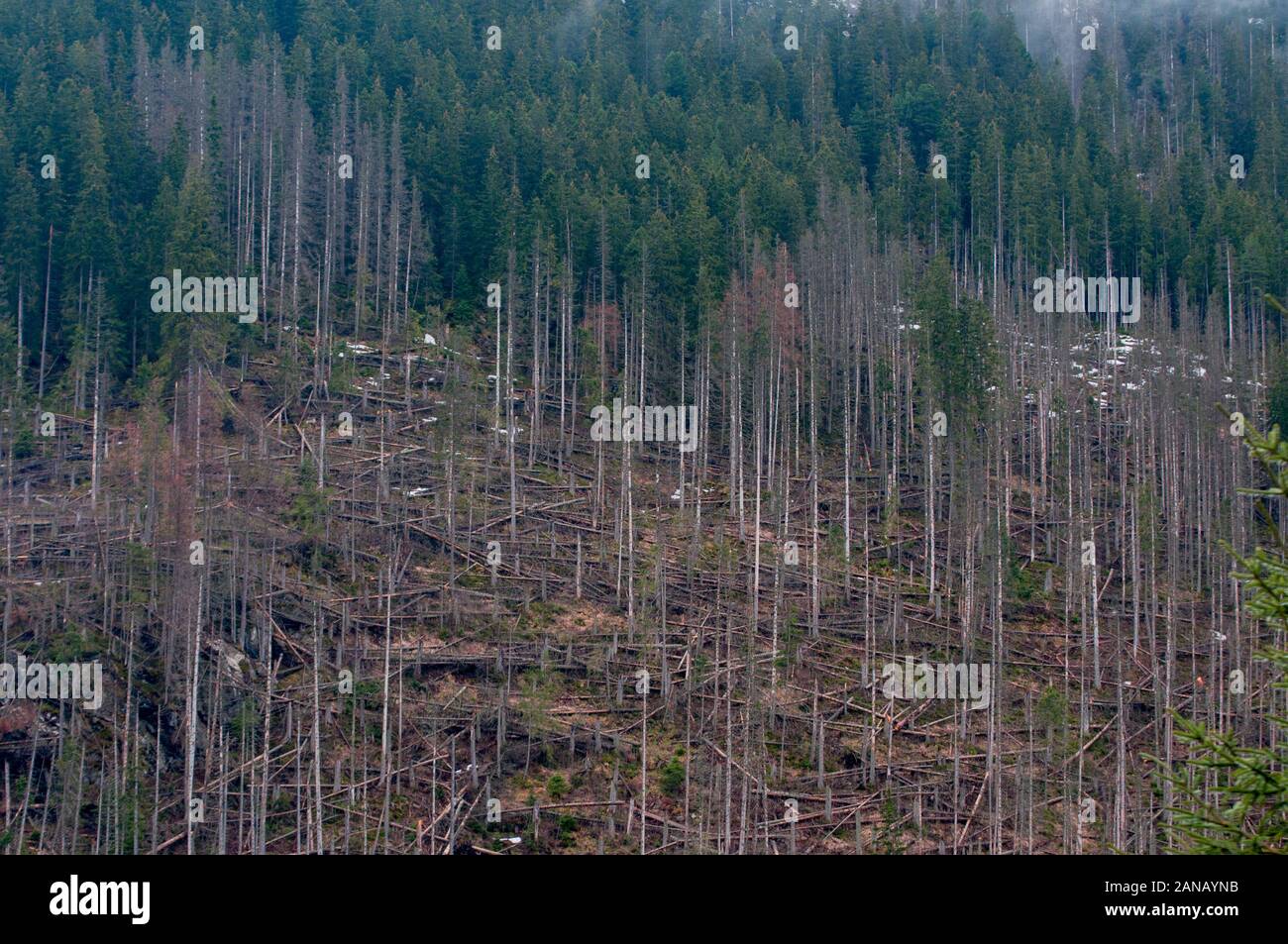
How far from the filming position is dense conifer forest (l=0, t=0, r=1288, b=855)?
36531mm

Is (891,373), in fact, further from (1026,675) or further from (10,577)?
(10,577)

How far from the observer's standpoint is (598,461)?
50031 mm

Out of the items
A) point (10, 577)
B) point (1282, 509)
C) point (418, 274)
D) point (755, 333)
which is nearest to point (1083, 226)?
point (1282, 509)

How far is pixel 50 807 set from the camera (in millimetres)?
34031

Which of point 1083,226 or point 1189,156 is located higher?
point 1189,156

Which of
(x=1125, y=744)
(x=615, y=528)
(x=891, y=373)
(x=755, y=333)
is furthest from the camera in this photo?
(x=891, y=373)

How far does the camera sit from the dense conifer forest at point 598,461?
3653 cm

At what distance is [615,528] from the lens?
153 ft

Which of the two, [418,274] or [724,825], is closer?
[724,825]

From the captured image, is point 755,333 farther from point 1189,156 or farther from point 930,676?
point 1189,156
